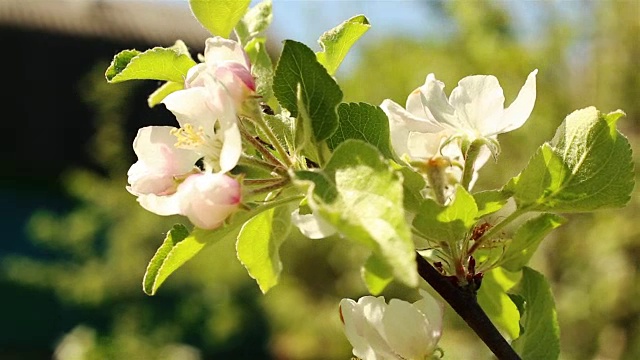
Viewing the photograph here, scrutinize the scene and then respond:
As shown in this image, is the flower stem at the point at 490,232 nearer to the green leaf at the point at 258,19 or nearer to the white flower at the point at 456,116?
the white flower at the point at 456,116

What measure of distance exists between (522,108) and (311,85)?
143mm

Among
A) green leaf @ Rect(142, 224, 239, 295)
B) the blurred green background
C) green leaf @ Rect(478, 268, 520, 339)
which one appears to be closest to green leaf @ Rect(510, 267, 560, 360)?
green leaf @ Rect(478, 268, 520, 339)

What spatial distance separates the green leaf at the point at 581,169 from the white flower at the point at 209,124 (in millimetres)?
159

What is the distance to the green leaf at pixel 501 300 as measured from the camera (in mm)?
558

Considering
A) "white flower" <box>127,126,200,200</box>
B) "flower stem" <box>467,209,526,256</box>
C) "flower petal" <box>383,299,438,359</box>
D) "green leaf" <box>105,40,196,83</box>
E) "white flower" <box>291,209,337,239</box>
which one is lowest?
"flower petal" <box>383,299,438,359</box>

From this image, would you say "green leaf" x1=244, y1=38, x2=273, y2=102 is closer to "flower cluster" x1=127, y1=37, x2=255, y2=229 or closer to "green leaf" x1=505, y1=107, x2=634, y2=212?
"flower cluster" x1=127, y1=37, x2=255, y2=229

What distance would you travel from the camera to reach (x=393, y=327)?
493mm

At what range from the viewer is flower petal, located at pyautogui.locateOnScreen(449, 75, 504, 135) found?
0.51m

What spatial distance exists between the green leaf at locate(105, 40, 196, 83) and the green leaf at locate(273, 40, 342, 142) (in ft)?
0.27

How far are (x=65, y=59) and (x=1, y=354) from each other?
1.79m

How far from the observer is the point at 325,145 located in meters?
0.45

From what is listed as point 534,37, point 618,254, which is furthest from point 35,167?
point 618,254

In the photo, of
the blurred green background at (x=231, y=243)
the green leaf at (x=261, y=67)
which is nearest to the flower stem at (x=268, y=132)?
the green leaf at (x=261, y=67)

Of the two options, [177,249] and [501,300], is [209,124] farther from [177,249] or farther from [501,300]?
[501,300]
